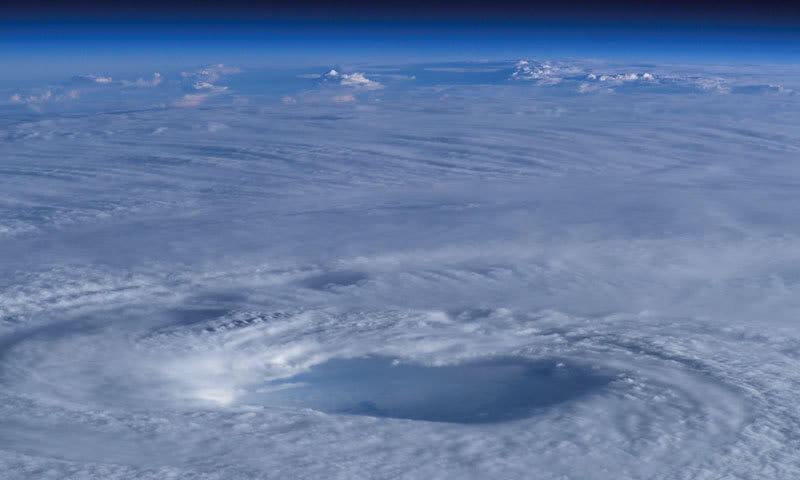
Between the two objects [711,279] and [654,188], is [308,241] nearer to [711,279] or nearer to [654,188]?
[711,279]

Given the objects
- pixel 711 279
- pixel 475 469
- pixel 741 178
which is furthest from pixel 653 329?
pixel 741 178

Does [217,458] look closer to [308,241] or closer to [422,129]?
[308,241]

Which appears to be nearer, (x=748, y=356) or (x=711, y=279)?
(x=748, y=356)

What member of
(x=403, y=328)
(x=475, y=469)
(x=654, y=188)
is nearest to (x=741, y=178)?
(x=654, y=188)

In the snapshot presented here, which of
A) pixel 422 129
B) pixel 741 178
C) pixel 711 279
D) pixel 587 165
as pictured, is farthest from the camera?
pixel 422 129

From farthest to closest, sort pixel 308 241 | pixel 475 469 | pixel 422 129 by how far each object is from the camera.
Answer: pixel 422 129
pixel 308 241
pixel 475 469

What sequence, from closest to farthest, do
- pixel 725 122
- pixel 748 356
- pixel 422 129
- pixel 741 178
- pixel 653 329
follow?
pixel 748 356, pixel 653 329, pixel 741 178, pixel 422 129, pixel 725 122
